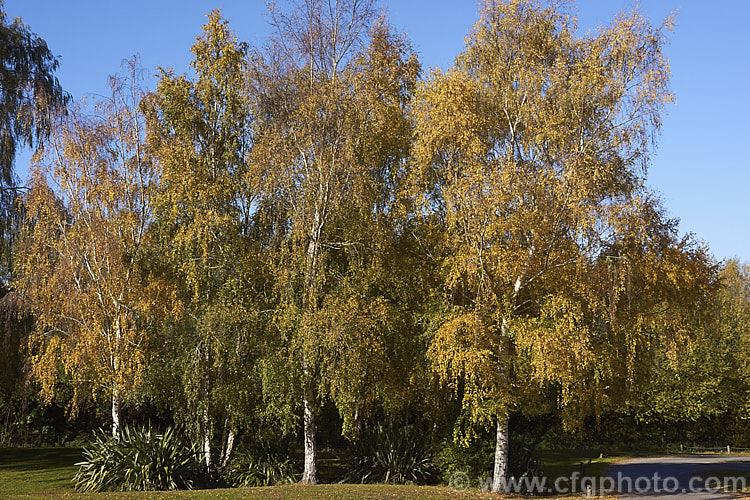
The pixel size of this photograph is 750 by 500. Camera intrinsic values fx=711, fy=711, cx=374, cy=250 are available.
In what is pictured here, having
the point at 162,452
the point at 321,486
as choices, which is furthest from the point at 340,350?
the point at 162,452

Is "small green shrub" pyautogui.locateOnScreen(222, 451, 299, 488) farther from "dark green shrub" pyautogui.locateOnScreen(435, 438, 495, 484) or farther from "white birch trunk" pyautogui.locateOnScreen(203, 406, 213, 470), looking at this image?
"dark green shrub" pyautogui.locateOnScreen(435, 438, 495, 484)

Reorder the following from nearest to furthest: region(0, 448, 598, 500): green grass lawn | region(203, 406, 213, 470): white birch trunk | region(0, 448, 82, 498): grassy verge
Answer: region(0, 448, 598, 500): green grass lawn, region(0, 448, 82, 498): grassy verge, region(203, 406, 213, 470): white birch trunk

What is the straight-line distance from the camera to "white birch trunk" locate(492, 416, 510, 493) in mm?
16641

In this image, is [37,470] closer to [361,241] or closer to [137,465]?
[137,465]

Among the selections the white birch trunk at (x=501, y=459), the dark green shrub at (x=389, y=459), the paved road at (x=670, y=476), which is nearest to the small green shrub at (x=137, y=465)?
the dark green shrub at (x=389, y=459)

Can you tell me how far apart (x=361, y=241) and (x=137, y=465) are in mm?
7481

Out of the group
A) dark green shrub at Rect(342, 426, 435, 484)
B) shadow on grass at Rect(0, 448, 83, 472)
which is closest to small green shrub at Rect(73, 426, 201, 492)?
dark green shrub at Rect(342, 426, 435, 484)

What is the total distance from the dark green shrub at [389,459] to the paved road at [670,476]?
4979mm

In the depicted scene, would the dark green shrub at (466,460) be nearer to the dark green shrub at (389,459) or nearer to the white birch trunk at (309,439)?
the dark green shrub at (389,459)

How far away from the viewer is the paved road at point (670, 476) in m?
17.6

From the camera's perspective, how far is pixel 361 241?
1798 cm

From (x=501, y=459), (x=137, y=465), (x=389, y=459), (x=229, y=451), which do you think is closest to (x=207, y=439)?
(x=229, y=451)

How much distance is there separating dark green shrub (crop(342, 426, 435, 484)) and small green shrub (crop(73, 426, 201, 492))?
164 inches

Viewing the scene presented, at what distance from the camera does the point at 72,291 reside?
17.7 metres
